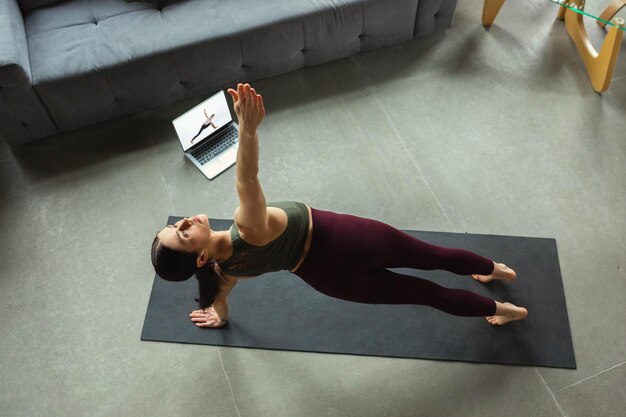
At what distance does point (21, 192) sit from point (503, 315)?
2.09 metres

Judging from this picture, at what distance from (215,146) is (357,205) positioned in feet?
2.32

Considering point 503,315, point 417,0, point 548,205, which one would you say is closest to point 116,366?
point 503,315

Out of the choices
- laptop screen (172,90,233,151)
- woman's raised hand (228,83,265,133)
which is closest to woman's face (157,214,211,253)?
woman's raised hand (228,83,265,133)

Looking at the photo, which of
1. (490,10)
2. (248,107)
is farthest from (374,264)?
(490,10)

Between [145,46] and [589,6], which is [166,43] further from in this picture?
[589,6]

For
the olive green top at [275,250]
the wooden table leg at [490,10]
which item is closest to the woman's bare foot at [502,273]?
the olive green top at [275,250]

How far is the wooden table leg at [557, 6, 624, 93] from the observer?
2.56m

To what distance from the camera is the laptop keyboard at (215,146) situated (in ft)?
8.29

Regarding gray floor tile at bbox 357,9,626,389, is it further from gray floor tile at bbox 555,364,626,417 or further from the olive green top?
the olive green top

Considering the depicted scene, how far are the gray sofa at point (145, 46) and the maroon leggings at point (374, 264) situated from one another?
3.86 ft

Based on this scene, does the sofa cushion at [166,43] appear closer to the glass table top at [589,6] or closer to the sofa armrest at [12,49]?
the sofa armrest at [12,49]

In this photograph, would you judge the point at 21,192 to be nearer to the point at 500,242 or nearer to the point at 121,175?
the point at 121,175

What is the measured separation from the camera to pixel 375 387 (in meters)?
2.00

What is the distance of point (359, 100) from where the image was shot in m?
2.72
